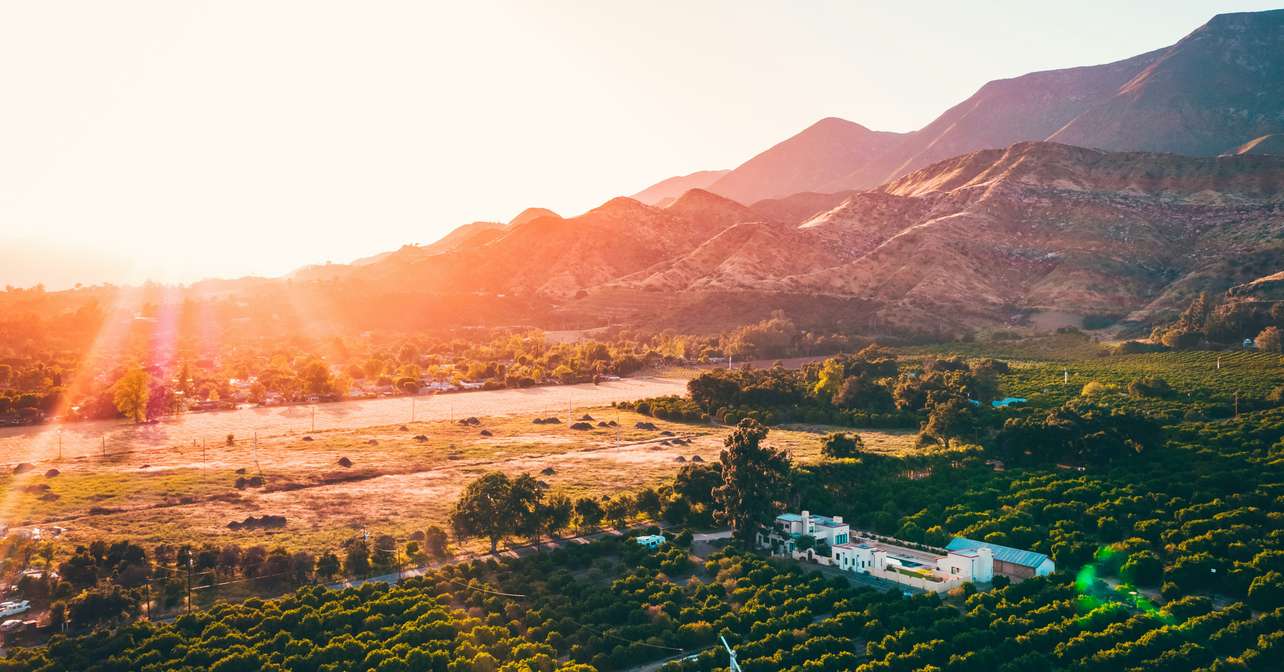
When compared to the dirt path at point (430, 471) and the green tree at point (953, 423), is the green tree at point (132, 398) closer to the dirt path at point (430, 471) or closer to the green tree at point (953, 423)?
the dirt path at point (430, 471)

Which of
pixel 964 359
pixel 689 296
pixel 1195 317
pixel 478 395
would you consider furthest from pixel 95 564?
pixel 689 296

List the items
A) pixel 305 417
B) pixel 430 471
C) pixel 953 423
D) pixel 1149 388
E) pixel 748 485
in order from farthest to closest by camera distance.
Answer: pixel 305 417 → pixel 1149 388 → pixel 953 423 → pixel 430 471 → pixel 748 485

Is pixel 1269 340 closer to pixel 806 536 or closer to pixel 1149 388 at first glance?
pixel 1149 388

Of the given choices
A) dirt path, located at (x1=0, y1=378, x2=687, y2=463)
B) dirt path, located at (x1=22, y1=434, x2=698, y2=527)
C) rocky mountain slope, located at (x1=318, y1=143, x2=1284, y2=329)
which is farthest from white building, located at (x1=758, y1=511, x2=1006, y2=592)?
rocky mountain slope, located at (x1=318, y1=143, x2=1284, y2=329)

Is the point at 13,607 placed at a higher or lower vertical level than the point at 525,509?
lower

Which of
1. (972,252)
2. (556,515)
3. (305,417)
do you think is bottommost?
(556,515)

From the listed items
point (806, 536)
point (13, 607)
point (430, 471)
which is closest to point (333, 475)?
point (430, 471)

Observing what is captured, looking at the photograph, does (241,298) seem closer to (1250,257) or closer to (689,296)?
(689,296)
